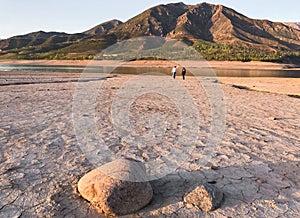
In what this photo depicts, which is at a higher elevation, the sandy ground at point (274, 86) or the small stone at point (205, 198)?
the small stone at point (205, 198)

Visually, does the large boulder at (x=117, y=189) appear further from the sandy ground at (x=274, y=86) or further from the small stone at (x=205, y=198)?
the sandy ground at (x=274, y=86)

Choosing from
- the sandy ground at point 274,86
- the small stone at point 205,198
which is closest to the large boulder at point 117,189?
the small stone at point 205,198

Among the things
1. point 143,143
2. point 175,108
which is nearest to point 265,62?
point 175,108

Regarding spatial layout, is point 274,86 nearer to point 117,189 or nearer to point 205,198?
point 205,198

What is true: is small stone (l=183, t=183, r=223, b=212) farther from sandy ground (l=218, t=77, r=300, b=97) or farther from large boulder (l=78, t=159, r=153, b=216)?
sandy ground (l=218, t=77, r=300, b=97)

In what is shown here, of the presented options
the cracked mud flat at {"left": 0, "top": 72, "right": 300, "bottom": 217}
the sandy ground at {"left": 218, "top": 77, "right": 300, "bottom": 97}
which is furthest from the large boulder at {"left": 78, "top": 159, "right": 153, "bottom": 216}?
the sandy ground at {"left": 218, "top": 77, "right": 300, "bottom": 97}

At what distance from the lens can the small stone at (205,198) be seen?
437cm

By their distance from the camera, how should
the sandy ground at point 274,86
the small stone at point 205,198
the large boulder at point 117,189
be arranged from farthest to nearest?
1. the sandy ground at point 274,86
2. the small stone at point 205,198
3. the large boulder at point 117,189

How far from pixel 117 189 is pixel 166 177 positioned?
62.6 inches

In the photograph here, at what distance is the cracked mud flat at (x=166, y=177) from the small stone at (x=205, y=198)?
11cm

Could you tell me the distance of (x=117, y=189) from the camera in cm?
424

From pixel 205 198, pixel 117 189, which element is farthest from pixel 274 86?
pixel 117 189

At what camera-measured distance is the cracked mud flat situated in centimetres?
438

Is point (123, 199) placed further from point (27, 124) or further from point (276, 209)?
point (27, 124)
